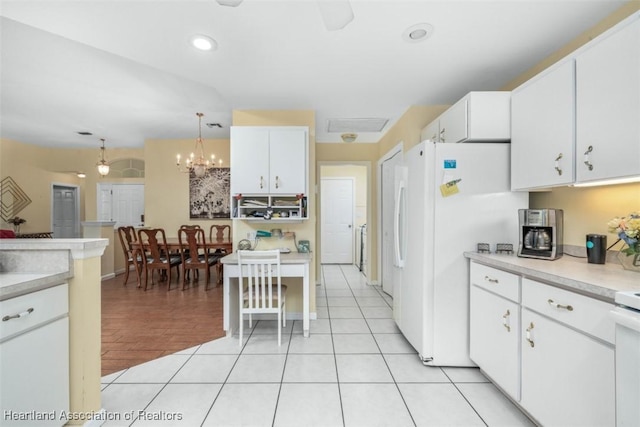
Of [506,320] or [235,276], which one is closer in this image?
[506,320]

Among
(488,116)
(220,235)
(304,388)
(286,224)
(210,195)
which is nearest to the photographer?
(304,388)

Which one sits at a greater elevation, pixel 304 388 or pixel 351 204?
pixel 351 204

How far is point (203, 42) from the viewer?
2.18 m

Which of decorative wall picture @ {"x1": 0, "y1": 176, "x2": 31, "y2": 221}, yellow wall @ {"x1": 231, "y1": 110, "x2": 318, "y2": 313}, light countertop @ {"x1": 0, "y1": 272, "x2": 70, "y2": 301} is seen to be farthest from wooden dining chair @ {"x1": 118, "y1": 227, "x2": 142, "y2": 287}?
light countertop @ {"x1": 0, "y1": 272, "x2": 70, "y2": 301}

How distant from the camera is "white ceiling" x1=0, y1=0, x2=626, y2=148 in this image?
1.85 m

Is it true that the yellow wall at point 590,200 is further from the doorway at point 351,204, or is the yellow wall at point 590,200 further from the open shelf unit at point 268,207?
the doorway at point 351,204

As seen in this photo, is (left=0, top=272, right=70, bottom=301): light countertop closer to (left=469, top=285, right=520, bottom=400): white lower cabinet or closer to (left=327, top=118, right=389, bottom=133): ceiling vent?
(left=469, top=285, right=520, bottom=400): white lower cabinet

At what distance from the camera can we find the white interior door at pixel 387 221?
435cm

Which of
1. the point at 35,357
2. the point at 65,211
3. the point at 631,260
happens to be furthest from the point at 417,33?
the point at 65,211

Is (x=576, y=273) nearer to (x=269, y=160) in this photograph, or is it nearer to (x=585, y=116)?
(x=585, y=116)

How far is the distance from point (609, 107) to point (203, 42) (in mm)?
2632

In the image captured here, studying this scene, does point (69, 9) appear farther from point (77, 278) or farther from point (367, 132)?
point (367, 132)

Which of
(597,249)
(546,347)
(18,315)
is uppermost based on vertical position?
(597,249)

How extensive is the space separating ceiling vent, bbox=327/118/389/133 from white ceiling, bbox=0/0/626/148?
0.52 feet
